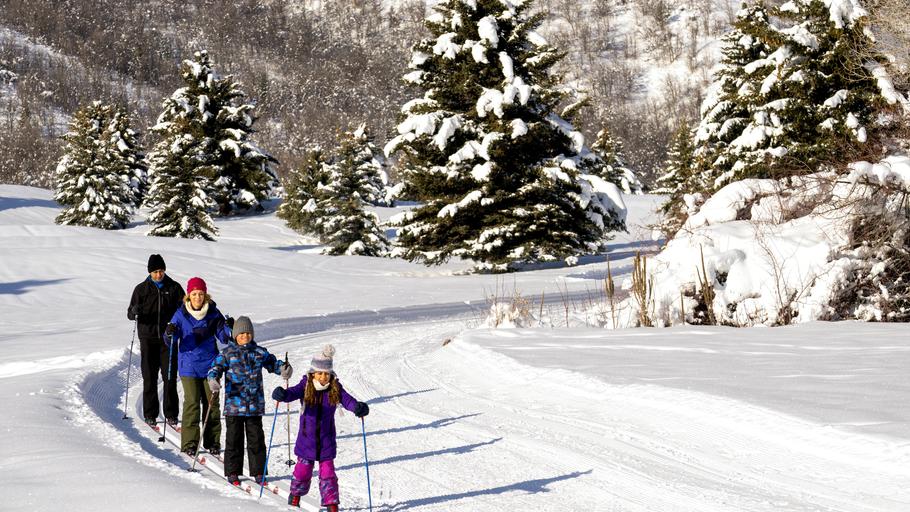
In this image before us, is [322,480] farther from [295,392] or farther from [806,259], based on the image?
[806,259]

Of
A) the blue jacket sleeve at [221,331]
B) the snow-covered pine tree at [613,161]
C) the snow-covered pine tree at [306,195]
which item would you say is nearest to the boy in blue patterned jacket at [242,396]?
the blue jacket sleeve at [221,331]

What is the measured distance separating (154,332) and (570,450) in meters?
4.45

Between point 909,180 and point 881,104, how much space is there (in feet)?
32.2

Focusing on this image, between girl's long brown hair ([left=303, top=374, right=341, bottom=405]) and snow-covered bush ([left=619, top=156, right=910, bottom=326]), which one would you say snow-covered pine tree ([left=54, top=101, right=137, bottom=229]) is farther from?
girl's long brown hair ([left=303, top=374, right=341, bottom=405])

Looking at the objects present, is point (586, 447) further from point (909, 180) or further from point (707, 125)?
point (707, 125)

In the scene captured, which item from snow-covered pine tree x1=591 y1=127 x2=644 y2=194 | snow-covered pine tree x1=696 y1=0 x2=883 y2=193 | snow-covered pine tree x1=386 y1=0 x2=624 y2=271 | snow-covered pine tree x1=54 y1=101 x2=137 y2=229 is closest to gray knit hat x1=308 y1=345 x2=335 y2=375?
snow-covered pine tree x1=696 y1=0 x2=883 y2=193

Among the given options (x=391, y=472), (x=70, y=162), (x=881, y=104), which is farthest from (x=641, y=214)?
(x=391, y=472)

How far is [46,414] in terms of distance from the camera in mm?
8211

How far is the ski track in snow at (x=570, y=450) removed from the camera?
18.6ft

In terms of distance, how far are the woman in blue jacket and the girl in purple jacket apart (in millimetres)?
1784

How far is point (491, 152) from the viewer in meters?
26.6

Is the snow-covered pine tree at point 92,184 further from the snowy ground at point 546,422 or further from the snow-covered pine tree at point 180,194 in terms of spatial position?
the snowy ground at point 546,422

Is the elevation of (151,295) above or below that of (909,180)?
Result: below

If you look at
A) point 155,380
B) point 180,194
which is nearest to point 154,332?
point 155,380
